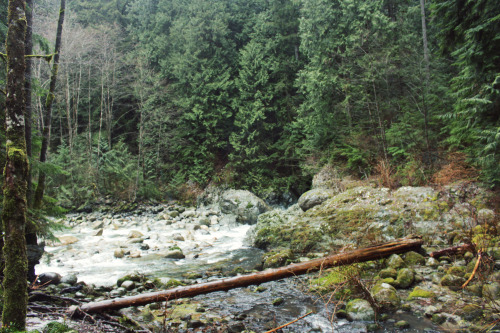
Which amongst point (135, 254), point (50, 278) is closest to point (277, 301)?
point (50, 278)

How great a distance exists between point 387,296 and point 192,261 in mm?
5244

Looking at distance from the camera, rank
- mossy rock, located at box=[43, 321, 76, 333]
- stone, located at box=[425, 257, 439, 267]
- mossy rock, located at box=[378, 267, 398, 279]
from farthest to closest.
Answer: stone, located at box=[425, 257, 439, 267], mossy rock, located at box=[378, 267, 398, 279], mossy rock, located at box=[43, 321, 76, 333]

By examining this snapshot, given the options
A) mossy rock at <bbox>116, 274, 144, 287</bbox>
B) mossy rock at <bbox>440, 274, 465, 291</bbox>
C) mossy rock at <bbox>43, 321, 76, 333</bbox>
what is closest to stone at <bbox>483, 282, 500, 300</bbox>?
mossy rock at <bbox>440, 274, 465, 291</bbox>

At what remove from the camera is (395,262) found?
209 inches

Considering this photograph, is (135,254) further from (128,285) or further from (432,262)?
(432,262)

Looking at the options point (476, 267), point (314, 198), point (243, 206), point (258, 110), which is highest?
point (258, 110)

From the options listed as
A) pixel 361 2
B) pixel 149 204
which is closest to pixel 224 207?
pixel 149 204

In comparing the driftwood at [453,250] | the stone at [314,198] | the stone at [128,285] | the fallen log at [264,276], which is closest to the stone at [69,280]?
the stone at [128,285]

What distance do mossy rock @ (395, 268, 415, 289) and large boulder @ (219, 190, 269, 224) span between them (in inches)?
370

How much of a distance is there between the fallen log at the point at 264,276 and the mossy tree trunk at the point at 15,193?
1148 mm

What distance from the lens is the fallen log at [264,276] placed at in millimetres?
3670

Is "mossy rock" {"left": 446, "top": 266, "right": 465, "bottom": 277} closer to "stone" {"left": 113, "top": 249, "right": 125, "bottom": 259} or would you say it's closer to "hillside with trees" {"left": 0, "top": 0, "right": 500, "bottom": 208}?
"hillside with trees" {"left": 0, "top": 0, "right": 500, "bottom": 208}

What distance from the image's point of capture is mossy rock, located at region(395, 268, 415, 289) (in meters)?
4.62

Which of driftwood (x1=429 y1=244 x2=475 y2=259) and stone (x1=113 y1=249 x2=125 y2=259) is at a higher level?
driftwood (x1=429 y1=244 x2=475 y2=259)
